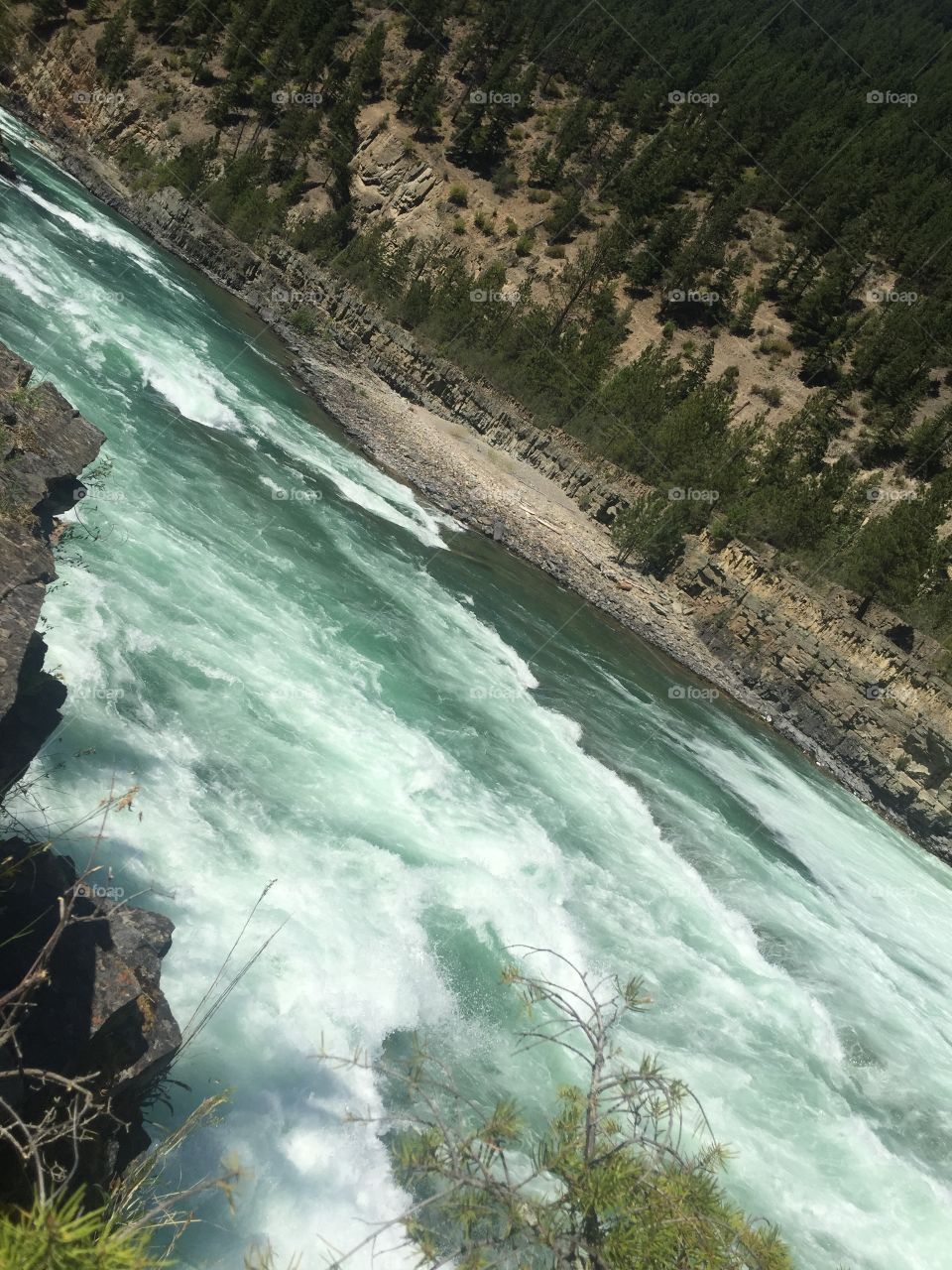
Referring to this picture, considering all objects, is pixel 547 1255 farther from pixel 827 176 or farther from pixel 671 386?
pixel 827 176

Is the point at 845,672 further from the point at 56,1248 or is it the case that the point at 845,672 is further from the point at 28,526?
the point at 56,1248

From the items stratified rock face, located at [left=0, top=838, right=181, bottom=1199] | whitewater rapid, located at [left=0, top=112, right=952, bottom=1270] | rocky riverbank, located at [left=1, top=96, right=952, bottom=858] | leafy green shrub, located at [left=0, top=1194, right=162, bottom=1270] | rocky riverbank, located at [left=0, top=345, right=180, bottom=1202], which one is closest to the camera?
leafy green shrub, located at [left=0, top=1194, right=162, bottom=1270]

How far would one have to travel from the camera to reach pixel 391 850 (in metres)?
9.67

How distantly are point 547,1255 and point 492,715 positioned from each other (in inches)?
385

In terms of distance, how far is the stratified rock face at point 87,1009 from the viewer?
4.11 metres

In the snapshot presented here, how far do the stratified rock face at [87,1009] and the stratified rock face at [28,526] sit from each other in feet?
2.44

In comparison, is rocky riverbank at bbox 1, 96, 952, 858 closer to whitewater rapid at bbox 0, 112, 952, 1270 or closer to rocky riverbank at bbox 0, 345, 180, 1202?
whitewater rapid at bbox 0, 112, 952, 1270

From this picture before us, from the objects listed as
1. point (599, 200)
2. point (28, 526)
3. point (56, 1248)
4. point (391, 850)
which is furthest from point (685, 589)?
point (599, 200)

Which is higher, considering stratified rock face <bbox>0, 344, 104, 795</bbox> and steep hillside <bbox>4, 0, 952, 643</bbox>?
steep hillside <bbox>4, 0, 952, 643</bbox>

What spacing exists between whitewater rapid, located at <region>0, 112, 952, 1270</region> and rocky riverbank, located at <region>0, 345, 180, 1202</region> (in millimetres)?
Result: 643

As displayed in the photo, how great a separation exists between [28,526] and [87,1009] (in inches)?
112

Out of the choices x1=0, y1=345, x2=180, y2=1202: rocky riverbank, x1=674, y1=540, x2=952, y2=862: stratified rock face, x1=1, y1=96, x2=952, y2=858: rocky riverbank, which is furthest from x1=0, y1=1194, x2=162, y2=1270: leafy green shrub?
x1=674, y1=540, x2=952, y2=862: stratified rock face

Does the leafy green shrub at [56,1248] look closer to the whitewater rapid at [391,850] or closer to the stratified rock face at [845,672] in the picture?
the whitewater rapid at [391,850]

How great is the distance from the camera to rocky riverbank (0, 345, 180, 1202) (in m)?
4.00
